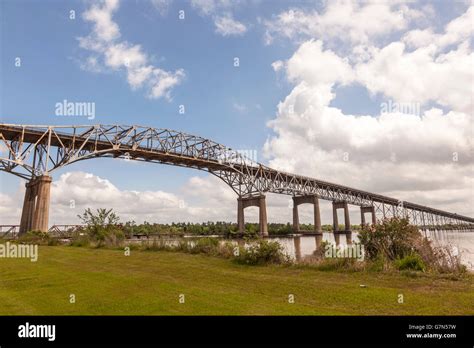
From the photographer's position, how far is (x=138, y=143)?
60.8 m

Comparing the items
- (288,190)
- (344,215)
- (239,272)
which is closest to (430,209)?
(344,215)

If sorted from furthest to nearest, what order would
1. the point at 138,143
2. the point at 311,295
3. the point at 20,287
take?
the point at 138,143 → the point at 20,287 → the point at 311,295

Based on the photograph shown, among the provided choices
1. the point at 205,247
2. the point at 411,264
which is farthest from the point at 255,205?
the point at 411,264

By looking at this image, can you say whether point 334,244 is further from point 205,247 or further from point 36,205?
point 36,205

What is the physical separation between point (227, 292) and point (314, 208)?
81464 millimetres

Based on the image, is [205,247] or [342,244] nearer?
[342,244]

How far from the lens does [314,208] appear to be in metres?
87.6

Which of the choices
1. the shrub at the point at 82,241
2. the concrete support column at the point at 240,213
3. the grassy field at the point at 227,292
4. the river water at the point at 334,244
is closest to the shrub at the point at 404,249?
the river water at the point at 334,244

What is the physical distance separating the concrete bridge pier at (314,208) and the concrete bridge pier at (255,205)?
16366 mm
